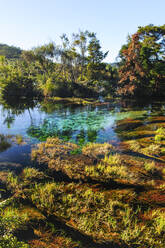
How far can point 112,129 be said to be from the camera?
1147 cm

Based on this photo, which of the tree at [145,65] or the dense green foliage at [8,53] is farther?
the dense green foliage at [8,53]

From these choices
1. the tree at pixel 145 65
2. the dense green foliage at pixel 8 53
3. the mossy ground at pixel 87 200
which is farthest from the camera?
the dense green foliage at pixel 8 53

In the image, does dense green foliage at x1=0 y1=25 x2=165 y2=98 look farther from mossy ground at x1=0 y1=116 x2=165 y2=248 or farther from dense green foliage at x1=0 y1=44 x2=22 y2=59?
dense green foliage at x1=0 y1=44 x2=22 y2=59

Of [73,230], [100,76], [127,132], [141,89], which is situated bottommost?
[73,230]

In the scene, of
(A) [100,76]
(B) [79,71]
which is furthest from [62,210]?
(B) [79,71]

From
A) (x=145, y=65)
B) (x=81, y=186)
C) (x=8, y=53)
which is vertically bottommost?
(x=81, y=186)

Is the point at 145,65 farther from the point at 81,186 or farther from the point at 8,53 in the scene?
the point at 8,53

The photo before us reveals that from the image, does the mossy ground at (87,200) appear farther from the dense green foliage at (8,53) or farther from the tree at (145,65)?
the dense green foliage at (8,53)

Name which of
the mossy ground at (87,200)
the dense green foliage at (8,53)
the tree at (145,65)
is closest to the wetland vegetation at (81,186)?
the mossy ground at (87,200)

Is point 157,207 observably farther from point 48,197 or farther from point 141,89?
point 141,89

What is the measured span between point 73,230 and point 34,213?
4.01 feet

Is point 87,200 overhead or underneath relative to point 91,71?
underneath

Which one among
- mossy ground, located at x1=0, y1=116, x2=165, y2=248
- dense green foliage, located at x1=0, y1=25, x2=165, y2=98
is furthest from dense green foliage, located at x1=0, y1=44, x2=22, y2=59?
mossy ground, located at x1=0, y1=116, x2=165, y2=248

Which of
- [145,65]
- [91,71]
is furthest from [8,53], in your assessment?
[145,65]
